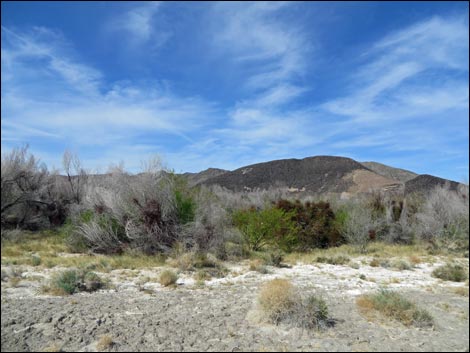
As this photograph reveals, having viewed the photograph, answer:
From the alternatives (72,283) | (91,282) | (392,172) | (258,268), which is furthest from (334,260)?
(392,172)

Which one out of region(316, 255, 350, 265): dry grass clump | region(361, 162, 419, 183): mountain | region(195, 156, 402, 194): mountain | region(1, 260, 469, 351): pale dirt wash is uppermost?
region(361, 162, 419, 183): mountain

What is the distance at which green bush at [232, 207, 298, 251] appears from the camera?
19375 mm

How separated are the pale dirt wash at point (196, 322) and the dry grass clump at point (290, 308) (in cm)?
23

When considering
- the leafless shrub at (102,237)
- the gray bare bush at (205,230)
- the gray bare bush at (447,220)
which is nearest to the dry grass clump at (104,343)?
the gray bare bush at (205,230)

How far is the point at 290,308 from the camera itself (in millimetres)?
7695

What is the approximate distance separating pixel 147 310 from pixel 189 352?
8.05ft

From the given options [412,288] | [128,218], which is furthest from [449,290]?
[128,218]

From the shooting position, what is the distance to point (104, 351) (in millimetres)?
6148

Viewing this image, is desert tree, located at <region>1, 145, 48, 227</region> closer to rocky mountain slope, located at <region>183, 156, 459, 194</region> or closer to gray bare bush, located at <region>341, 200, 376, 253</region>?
gray bare bush, located at <region>341, 200, 376, 253</region>

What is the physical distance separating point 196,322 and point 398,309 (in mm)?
4174

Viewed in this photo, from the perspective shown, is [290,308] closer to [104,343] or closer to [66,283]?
[104,343]

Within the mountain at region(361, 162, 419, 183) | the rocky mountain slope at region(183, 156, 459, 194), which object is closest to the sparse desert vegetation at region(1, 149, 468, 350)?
the rocky mountain slope at region(183, 156, 459, 194)

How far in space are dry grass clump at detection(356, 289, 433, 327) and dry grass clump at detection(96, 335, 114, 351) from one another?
5.36 meters

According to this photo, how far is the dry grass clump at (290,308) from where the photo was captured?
7.46m
